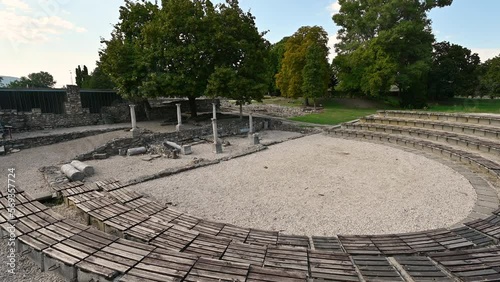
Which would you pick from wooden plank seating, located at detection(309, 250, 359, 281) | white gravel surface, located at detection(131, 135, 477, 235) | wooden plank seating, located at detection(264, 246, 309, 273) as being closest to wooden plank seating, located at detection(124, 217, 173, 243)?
white gravel surface, located at detection(131, 135, 477, 235)

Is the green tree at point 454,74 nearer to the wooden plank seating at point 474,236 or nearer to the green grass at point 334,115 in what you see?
the green grass at point 334,115

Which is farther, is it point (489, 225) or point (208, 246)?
point (489, 225)

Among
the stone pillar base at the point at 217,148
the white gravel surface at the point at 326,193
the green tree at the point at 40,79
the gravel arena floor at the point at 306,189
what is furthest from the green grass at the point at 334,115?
the green tree at the point at 40,79

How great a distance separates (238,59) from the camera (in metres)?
22.9

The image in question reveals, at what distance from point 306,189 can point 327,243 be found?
153 inches

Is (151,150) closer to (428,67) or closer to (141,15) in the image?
(141,15)

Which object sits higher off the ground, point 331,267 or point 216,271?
point 216,271

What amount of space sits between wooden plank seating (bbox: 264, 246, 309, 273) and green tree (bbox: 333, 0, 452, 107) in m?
30.3

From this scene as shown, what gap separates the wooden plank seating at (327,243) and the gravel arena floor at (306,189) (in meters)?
0.70

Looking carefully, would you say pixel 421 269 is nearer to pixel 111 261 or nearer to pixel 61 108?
pixel 111 261

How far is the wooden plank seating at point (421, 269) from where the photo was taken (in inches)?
172

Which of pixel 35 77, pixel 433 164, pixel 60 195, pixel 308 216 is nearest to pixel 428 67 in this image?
pixel 433 164

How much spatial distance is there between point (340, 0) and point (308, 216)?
37.5m

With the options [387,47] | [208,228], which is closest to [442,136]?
[208,228]
